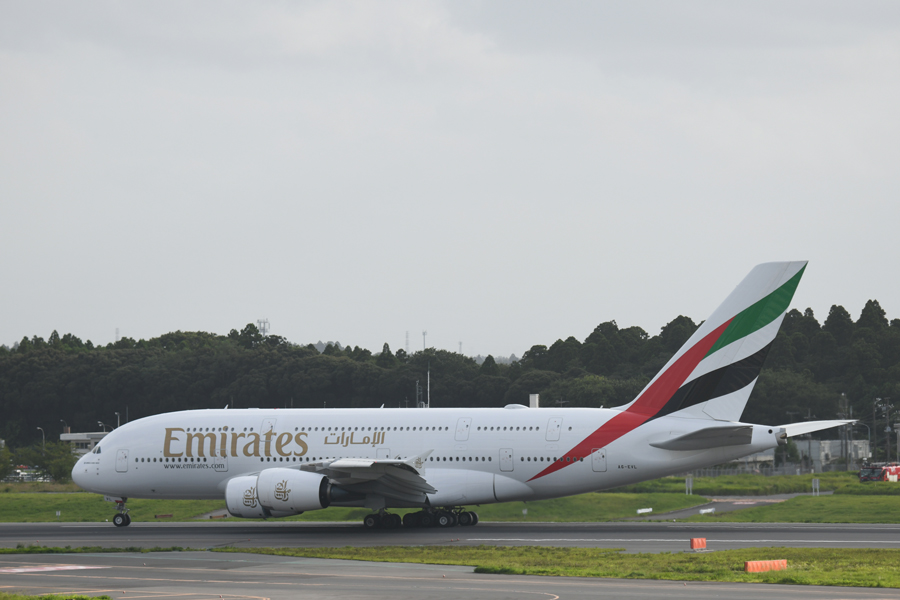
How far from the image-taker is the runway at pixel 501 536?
77.0 ft

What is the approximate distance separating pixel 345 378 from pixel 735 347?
68.8 m

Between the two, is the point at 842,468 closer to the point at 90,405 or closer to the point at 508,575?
the point at 508,575

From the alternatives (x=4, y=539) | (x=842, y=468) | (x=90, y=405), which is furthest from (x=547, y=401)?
(x=4, y=539)

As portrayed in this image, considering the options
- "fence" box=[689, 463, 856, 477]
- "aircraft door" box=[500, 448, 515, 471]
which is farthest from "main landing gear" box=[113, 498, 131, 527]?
"fence" box=[689, 463, 856, 477]

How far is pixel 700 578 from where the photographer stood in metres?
16.8

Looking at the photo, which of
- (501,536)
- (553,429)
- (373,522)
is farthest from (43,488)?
(501,536)

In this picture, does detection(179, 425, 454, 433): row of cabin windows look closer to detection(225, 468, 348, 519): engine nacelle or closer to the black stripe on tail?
detection(225, 468, 348, 519): engine nacelle

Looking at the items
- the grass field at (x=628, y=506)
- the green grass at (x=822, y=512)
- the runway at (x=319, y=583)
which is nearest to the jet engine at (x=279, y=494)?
the runway at (x=319, y=583)

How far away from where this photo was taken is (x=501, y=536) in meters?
25.9

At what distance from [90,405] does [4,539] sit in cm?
7038

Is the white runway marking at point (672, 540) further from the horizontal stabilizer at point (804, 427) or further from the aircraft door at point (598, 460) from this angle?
the horizontal stabilizer at point (804, 427)

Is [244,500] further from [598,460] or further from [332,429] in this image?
[598,460]

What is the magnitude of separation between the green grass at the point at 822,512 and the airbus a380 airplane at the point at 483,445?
525cm

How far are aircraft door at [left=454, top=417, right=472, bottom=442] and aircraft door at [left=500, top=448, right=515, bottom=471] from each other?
1.23 meters
